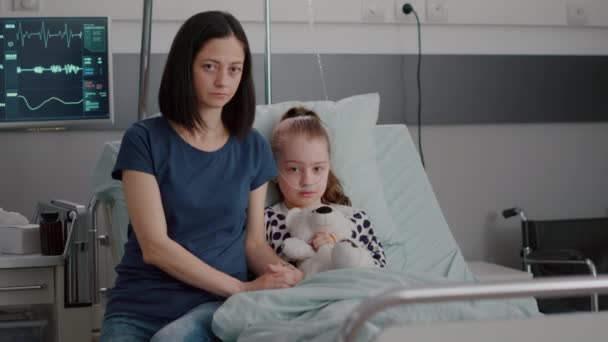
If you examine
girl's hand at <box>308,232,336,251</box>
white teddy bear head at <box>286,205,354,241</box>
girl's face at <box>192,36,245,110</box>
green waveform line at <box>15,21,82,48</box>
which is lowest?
girl's hand at <box>308,232,336,251</box>

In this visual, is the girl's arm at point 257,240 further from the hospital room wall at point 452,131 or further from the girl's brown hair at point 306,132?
the hospital room wall at point 452,131

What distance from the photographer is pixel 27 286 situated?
8.14 ft

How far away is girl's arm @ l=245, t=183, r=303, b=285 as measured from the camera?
2.14 m

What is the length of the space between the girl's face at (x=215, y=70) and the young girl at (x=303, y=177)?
29 centimetres

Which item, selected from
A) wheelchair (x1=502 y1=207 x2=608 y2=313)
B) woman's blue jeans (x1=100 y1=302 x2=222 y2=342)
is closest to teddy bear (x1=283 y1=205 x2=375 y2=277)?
woman's blue jeans (x1=100 y1=302 x2=222 y2=342)

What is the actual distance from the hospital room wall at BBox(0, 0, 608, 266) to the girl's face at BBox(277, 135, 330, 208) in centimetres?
109

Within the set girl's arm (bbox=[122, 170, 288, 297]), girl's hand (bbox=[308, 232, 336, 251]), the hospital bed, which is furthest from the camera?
girl's hand (bbox=[308, 232, 336, 251])

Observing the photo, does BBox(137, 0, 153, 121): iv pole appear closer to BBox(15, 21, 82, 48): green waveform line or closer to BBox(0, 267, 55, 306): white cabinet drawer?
BBox(15, 21, 82, 48): green waveform line

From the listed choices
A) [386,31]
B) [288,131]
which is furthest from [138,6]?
[288,131]

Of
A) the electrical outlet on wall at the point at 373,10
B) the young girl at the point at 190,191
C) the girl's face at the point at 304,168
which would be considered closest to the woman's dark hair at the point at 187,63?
the young girl at the point at 190,191

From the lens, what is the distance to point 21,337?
97.4 inches

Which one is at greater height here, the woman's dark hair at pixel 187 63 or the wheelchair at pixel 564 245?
the woman's dark hair at pixel 187 63

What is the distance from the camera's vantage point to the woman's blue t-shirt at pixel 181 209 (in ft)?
6.47

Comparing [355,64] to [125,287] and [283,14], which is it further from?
[125,287]
